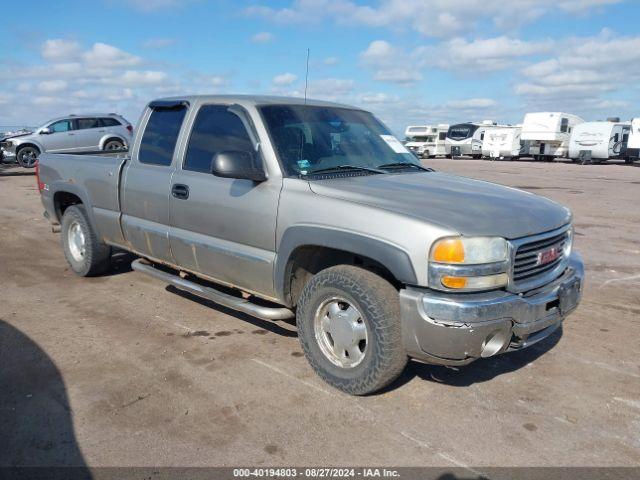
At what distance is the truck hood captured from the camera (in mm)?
3105

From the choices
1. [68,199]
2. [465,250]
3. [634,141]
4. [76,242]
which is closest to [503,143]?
[634,141]

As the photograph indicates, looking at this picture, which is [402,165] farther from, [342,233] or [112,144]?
[112,144]

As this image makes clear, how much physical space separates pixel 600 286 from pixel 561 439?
3457mm

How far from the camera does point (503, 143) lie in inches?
1476

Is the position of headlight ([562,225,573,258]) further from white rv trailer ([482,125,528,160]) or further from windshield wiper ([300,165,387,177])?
white rv trailer ([482,125,528,160])

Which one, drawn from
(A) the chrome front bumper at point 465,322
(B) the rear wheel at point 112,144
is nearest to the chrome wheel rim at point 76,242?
(A) the chrome front bumper at point 465,322

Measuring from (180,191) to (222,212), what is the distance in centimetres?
57

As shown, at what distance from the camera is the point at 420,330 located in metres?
3.02

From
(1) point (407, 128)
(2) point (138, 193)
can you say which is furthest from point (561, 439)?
(1) point (407, 128)

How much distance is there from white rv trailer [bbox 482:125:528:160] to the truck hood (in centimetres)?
3559

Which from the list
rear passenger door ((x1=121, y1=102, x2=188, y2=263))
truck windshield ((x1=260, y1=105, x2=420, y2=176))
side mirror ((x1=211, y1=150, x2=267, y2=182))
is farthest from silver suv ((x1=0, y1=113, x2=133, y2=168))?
side mirror ((x1=211, y1=150, x2=267, y2=182))

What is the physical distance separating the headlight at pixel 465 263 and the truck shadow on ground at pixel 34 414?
205cm

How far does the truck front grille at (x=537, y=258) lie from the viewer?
317cm

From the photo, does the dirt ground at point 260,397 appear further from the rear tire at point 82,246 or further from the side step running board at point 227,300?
the rear tire at point 82,246
